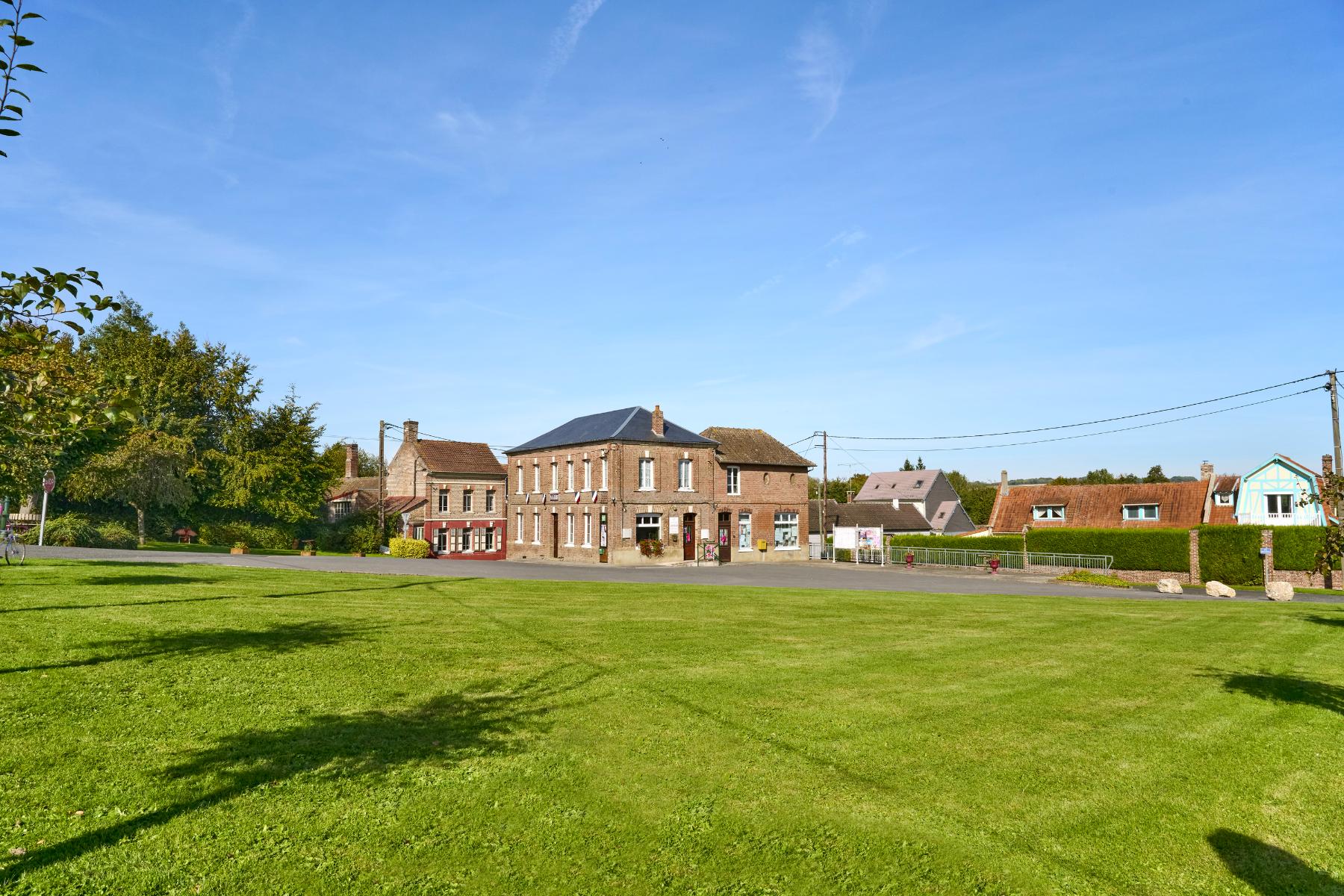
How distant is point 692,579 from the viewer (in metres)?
31.1

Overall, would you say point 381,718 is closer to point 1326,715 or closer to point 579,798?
point 579,798

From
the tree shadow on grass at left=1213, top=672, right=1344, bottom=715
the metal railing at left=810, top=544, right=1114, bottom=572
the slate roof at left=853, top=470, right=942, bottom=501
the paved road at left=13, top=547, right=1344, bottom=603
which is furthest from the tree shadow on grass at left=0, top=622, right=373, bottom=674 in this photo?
the slate roof at left=853, top=470, right=942, bottom=501

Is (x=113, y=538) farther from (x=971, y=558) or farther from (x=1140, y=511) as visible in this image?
(x=1140, y=511)

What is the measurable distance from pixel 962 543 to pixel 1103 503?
17.1 m

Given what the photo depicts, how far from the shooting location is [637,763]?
6.96 meters

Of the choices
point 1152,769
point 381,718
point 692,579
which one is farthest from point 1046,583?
point 381,718

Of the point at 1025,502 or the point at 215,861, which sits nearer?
the point at 215,861

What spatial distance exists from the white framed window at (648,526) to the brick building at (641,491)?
0.04 m

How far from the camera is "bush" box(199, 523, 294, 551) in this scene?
5034 cm

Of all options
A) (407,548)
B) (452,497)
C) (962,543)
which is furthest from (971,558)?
(452,497)

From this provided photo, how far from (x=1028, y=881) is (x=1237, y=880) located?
4.26ft

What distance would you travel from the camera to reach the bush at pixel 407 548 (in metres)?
47.8

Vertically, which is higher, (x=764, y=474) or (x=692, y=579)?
(x=764, y=474)

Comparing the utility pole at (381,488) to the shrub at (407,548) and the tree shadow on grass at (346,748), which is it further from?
the tree shadow on grass at (346,748)
